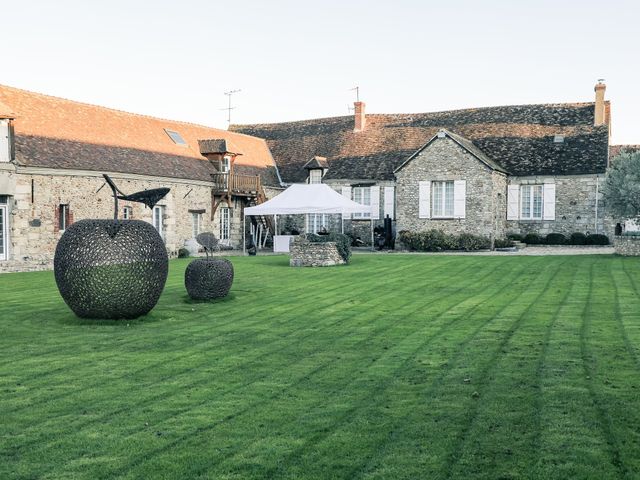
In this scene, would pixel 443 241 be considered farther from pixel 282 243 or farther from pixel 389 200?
pixel 282 243

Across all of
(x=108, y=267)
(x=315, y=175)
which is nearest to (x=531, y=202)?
(x=315, y=175)

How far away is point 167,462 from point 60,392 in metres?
2.30

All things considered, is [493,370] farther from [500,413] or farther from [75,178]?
[75,178]

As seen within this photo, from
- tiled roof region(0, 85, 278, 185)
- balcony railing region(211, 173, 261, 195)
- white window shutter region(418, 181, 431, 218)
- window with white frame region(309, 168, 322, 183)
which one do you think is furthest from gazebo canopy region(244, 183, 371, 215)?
window with white frame region(309, 168, 322, 183)

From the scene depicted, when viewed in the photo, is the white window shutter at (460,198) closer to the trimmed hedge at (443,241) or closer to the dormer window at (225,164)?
the trimmed hedge at (443,241)

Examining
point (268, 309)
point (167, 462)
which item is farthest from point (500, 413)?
point (268, 309)

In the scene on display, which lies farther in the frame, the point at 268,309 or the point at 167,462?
the point at 268,309

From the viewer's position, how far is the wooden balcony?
100 feet

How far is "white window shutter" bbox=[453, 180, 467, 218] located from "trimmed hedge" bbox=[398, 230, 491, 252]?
119cm

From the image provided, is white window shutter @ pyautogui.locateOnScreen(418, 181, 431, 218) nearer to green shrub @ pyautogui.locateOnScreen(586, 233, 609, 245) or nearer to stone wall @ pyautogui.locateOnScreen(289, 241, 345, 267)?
green shrub @ pyautogui.locateOnScreen(586, 233, 609, 245)

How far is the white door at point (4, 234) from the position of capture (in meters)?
21.5

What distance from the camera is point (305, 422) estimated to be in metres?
5.57

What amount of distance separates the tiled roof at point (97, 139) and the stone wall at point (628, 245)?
17.1 meters

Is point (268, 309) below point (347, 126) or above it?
below
